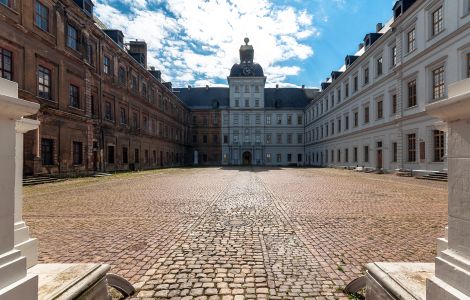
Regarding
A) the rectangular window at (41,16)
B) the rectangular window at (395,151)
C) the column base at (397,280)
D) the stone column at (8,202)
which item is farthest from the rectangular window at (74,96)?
the rectangular window at (395,151)

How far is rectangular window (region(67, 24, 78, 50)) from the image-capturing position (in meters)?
20.2

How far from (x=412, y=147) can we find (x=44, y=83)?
90.2 feet

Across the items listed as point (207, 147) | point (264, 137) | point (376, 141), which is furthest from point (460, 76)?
point (207, 147)

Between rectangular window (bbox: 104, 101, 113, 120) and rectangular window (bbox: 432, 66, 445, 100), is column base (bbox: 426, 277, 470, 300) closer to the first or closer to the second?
rectangular window (bbox: 432, 66, 445, 100)

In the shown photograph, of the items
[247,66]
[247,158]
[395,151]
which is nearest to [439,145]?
[395,151]

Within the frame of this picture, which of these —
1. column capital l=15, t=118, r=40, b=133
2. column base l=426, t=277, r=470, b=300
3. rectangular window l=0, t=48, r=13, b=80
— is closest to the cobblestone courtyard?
column base l=426, t=277, r=470, b=300

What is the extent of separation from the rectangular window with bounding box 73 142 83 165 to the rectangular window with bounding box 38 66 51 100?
170 inches

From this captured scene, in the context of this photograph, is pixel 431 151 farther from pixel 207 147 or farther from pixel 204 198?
pixel 207 147

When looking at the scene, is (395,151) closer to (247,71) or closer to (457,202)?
(457,202)

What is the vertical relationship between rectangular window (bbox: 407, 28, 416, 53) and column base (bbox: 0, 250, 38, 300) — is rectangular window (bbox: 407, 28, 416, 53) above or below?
above

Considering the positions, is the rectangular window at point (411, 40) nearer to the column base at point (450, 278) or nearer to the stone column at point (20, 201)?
the column base at point (450, 278)

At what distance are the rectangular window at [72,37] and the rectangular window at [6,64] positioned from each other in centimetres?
588

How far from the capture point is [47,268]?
2.84 meters

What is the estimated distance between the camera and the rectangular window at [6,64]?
1445cm
